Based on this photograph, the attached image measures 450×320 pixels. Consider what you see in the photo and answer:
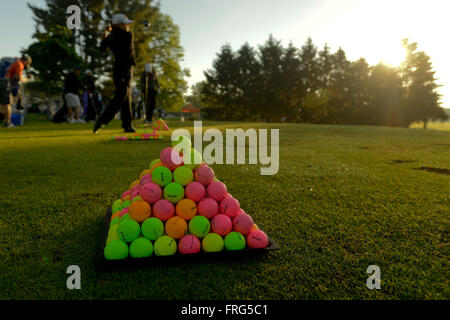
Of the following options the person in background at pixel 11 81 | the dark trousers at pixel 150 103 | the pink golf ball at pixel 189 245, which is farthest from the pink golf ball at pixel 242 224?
the person in background at pixel 11 81

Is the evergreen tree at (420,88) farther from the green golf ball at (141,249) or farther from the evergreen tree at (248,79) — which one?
the green golf ball at (141,249)

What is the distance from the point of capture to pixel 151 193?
6.74 ft

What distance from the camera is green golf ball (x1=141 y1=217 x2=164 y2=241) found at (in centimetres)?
193

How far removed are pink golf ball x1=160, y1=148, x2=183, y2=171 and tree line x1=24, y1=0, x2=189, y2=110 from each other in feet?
79.4

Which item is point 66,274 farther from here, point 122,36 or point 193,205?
point 122,36

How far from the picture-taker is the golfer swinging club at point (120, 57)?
26.4ft

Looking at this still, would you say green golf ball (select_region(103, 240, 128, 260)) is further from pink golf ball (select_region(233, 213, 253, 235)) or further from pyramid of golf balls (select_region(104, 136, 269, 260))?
pink golf ball (select_region(233, 213, 253, 235))

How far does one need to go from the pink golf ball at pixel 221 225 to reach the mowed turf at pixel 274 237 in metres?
0.23

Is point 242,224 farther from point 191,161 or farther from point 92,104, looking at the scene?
point 92,104

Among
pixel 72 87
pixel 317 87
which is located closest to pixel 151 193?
pixel 72 87

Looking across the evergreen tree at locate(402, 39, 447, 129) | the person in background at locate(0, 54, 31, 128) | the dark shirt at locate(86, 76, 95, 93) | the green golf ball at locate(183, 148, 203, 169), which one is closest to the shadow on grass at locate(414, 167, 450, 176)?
the green golf ball at locate(183, 148, 203, 169)

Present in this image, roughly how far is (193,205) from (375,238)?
1.41 metres
